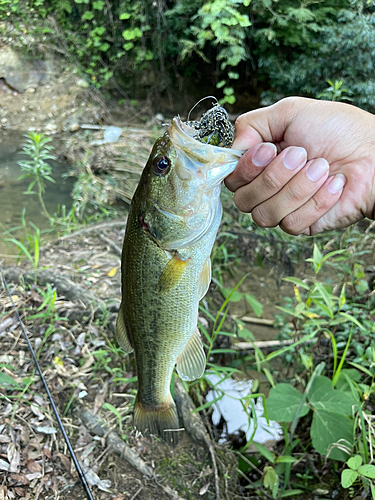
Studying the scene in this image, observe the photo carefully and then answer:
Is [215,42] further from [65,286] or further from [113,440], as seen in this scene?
[113,440]

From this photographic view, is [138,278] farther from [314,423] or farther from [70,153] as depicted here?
[70,153]

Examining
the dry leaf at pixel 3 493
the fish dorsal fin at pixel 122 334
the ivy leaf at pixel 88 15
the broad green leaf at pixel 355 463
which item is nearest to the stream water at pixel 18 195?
the dry leaf at pixel 3 493

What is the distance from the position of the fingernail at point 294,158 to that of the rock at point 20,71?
997 centimetres

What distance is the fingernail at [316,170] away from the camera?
1.48 meters

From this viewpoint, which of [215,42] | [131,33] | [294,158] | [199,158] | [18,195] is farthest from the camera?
[131,33]

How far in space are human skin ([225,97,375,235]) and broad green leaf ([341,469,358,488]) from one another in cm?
114

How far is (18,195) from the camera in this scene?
20.3ft

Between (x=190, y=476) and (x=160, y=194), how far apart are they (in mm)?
1696

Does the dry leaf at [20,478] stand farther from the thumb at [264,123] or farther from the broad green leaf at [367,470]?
the thumb at [264,123]

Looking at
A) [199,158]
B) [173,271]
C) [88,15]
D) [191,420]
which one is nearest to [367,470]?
[191,420]

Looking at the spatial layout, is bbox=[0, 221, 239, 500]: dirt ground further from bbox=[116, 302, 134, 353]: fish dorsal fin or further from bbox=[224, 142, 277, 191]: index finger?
bbox=[224, 142, 277, 191]: index finger

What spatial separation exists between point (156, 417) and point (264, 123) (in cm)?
134

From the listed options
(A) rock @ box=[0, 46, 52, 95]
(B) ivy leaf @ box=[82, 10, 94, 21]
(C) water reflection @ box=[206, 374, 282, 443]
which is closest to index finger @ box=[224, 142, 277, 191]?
(C) water reflection @ box=[206, 374, 282, 443]

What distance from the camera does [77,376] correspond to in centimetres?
266
